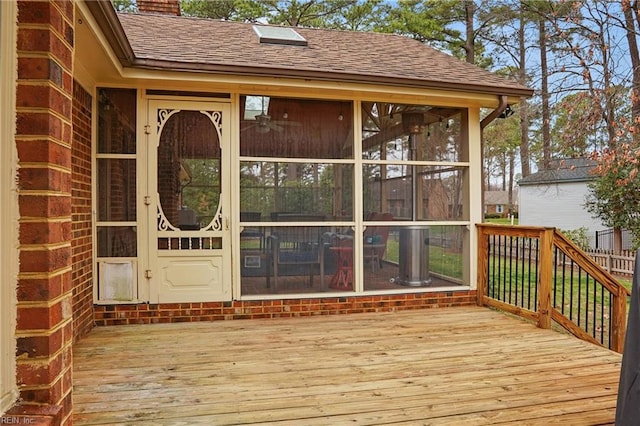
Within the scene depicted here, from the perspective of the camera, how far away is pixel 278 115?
14.0 feet

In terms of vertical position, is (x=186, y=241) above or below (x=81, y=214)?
Result: below

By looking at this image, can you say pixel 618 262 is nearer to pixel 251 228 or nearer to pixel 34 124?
pixel 251 228

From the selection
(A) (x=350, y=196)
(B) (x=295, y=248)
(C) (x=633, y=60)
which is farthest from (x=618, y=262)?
(B) (x=295, y=248)

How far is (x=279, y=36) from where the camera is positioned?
5305 millimetres

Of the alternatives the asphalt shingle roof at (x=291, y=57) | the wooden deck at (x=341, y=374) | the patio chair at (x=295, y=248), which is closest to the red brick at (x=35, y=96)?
the wooden deck at (x=341, y=374)

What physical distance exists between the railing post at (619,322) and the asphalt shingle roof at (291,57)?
2.20m

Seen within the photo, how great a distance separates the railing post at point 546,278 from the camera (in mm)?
3898

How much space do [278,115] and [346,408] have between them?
286 centimetres

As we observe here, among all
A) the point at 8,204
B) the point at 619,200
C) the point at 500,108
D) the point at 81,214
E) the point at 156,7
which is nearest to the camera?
the point at 8,204

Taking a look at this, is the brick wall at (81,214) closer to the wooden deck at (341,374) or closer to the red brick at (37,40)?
the wooden deck at (341,374)

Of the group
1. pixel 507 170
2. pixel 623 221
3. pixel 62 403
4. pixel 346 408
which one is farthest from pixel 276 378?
pixel 507 170

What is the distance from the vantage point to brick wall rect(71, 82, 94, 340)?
11.0 feet

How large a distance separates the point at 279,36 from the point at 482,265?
3.58 metres

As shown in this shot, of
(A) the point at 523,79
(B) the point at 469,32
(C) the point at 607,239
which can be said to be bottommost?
(C) the point at 607,239
